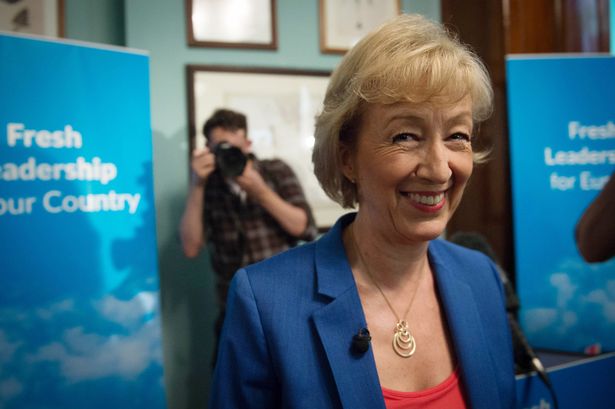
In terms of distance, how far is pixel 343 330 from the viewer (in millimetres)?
1076

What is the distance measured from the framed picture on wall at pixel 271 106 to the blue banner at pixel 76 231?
2.97ft

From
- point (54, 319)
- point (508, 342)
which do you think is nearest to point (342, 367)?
point (508, 342)

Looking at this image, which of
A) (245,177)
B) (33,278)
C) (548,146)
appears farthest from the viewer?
(548,146)

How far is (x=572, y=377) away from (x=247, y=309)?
1717 millimetres

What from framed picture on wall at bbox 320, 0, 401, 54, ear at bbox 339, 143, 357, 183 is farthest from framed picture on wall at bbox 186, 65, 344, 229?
ear at bbox 339, 143, 357, 183

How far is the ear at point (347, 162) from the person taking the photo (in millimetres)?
1211

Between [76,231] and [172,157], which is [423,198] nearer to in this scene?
[76,231]

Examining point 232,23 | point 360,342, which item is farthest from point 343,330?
point 232,23

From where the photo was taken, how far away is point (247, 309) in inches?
41.9

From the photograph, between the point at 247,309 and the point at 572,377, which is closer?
the point at 247,309

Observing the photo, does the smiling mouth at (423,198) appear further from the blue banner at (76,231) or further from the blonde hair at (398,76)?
the blue banner at (76,231)

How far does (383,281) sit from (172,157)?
184 centimetres

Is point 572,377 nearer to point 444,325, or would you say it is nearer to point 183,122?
point 444,325

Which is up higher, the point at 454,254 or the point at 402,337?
the point at 454,254
